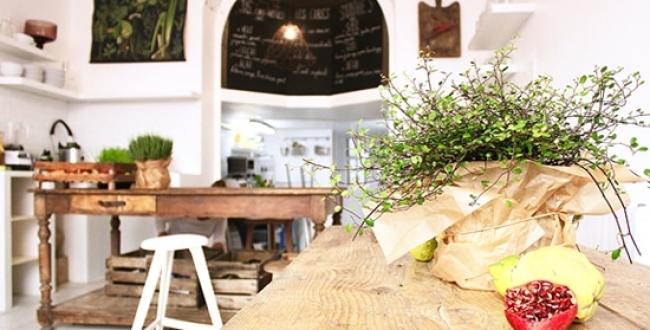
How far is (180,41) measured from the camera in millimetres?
4391

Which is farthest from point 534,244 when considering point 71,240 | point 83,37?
point 83,37

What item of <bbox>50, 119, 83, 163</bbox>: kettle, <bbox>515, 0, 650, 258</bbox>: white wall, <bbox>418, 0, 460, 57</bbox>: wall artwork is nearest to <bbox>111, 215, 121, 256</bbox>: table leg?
<bbox>50, 119, 83, 163</bbox>: kettle

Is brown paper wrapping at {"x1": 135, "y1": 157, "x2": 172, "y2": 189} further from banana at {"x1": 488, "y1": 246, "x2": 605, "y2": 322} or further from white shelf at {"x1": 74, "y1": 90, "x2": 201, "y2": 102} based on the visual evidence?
banana at {"x1": 488, "y1": 246, "x2": 605, "y2": 322}

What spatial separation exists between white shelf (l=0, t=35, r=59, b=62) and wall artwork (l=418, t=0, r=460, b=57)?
332 centimetres

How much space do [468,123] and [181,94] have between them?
12.4 ft

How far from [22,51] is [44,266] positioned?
196 cm

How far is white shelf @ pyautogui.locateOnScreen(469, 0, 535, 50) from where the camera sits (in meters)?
2.53

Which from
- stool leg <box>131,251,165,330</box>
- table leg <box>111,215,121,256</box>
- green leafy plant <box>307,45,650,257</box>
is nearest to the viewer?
green leafy plant <box>307,45,650,257</box>

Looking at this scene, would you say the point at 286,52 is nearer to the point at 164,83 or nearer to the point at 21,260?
the point at 164,83

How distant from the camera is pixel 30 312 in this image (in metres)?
3.30

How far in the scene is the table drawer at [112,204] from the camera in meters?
2.59

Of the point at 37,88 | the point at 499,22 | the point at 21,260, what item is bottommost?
the point at 21,260

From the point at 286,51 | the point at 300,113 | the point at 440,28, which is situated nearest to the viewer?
the point at 440,28

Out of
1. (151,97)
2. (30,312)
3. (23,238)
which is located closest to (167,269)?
(30,312)
